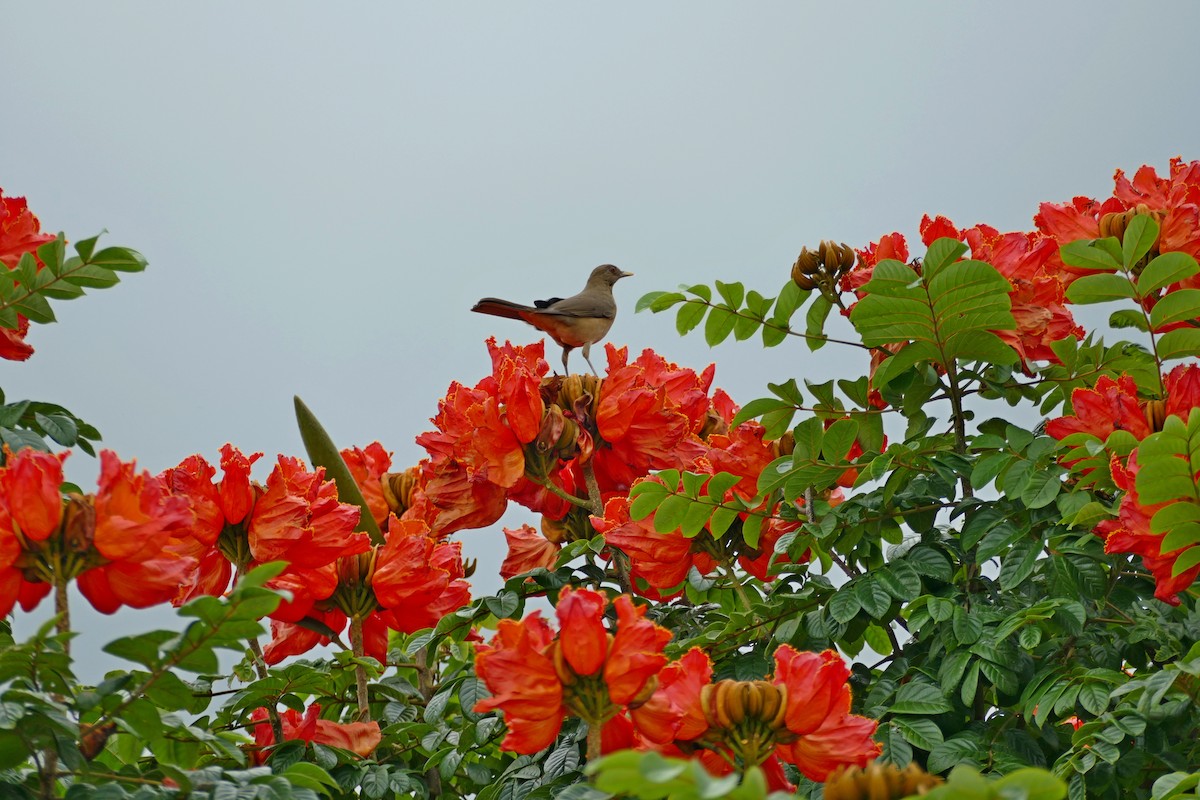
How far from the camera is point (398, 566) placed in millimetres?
2133

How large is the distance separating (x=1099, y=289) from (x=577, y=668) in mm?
1241

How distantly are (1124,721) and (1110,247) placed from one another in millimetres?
824

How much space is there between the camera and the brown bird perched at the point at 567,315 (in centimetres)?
327

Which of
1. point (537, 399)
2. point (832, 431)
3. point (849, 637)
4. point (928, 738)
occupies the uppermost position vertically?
point (537, 399)

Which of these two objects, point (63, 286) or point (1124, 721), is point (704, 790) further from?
point (63, 286)

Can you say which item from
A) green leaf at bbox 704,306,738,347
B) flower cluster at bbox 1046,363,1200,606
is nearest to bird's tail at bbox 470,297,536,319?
green leaf at bbox 704,306,738,347

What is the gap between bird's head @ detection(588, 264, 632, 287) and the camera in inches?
147

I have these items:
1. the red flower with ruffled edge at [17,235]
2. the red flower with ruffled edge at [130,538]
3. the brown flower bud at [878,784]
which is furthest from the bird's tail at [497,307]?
the brown flower bud at [878,784]

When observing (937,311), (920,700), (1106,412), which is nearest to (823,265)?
(937,311)

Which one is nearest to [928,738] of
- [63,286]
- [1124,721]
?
[1124,721]

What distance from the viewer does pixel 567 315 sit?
3.28 m

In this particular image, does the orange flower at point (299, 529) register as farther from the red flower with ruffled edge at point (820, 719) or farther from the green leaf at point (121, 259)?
the red flower with ruffled edge at point (820, 719)

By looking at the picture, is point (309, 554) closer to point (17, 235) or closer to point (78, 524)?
point (78, 524)

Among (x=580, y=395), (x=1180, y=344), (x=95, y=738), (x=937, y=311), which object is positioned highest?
(x=580, y=395)
